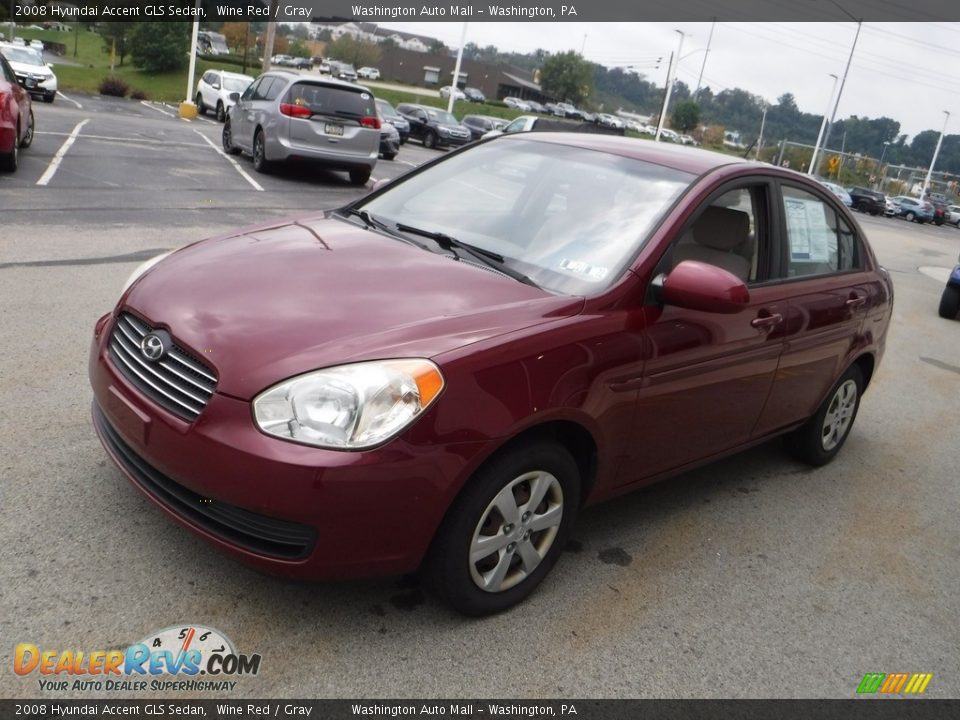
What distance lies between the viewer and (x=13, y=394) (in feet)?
14.1

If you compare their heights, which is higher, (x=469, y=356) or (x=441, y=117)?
(x=469, y=356)

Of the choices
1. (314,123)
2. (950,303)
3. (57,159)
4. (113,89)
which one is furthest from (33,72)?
(950,303)

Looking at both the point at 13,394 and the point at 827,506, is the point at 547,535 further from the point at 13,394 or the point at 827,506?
the point at 13,394

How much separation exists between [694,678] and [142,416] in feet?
6.64

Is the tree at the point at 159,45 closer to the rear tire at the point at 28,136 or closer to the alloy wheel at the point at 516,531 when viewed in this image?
the rear tire at the point at 28,136

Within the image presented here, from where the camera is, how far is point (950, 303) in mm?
11680

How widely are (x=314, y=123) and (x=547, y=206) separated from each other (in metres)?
11.6

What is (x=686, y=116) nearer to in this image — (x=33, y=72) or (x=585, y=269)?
(x=33, y=72)

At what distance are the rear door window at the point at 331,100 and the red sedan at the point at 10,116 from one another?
4.13m

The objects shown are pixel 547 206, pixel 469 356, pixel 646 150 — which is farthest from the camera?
pixel 646 150

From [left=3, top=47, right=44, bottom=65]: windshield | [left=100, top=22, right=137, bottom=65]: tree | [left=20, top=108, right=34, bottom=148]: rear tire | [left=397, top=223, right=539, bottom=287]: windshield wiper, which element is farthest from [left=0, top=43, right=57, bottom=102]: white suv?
[left=100, top=22, right=137, bottom=65]: tree

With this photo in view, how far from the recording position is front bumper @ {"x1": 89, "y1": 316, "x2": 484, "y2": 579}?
99.4 inches

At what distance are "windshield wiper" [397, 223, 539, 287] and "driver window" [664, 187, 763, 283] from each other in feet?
2.20
